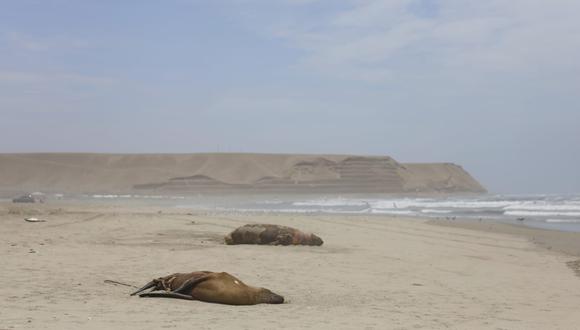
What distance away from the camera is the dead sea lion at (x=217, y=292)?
266 inches

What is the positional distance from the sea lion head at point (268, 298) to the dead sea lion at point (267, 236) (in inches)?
251

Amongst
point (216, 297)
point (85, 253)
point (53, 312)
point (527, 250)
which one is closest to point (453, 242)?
point (527, 250)

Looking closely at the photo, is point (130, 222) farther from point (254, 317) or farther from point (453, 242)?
point (254, 317)

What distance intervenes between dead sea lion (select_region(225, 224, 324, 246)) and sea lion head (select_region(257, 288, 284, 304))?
20.9ft

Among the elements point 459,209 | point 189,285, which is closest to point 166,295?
point 189,285

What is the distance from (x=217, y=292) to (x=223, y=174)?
340 ft

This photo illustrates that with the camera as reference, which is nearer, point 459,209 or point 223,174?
point 459,209

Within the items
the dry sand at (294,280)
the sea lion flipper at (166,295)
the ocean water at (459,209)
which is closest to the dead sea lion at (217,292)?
the sea lion flipper at (166,295)

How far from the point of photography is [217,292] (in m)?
6.78

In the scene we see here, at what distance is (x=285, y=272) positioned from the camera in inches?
369

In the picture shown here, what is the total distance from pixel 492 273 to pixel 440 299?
3.19 m

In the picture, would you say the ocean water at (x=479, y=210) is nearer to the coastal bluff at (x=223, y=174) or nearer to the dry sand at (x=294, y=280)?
the dry sand at (x=294, y=280)

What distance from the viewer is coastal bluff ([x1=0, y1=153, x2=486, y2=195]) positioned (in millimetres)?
98938

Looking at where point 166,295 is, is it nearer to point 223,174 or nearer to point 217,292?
point 217,292
